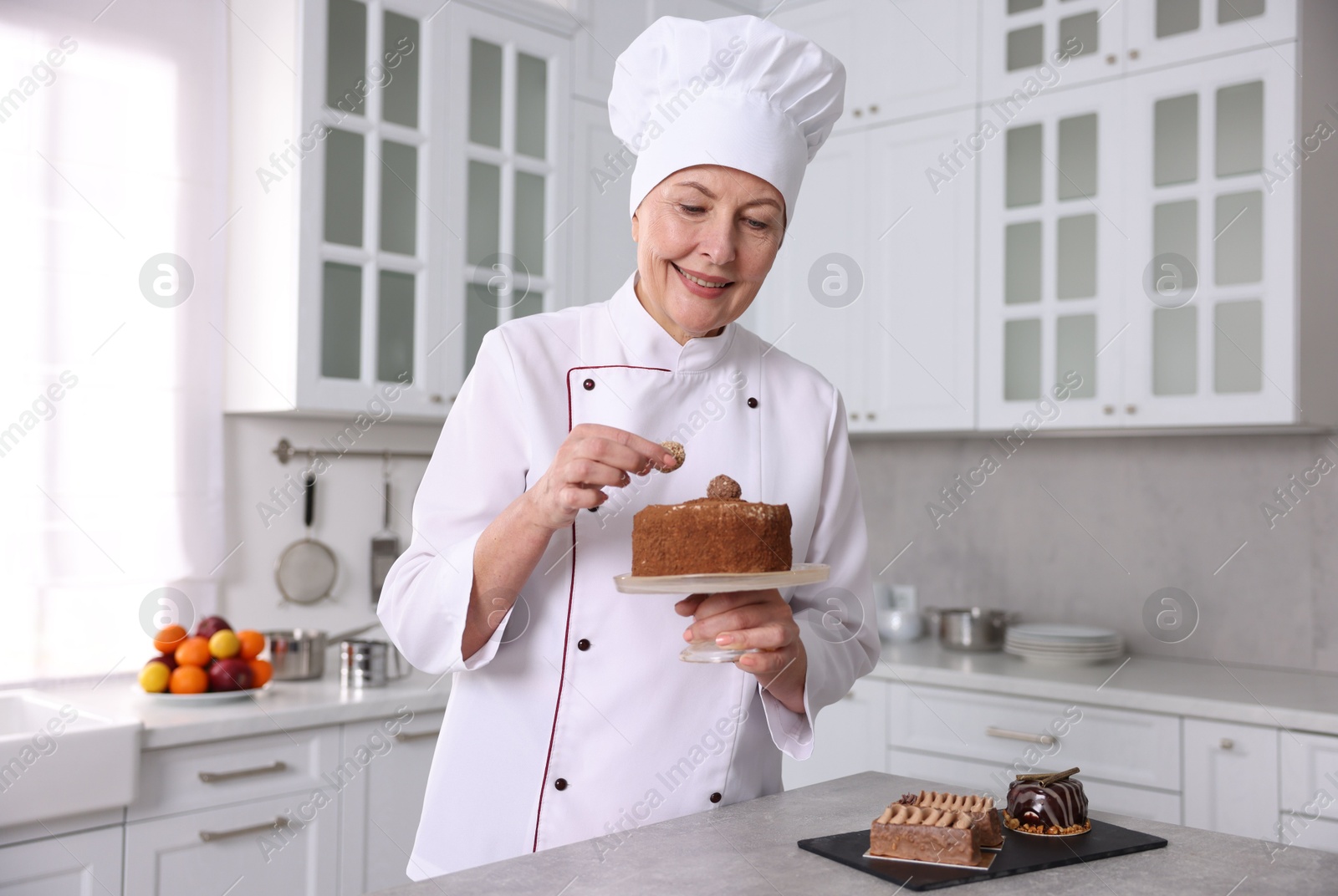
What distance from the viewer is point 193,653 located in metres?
2.43

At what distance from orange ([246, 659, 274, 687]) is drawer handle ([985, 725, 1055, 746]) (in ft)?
5.75

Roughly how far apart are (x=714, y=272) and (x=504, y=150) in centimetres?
195

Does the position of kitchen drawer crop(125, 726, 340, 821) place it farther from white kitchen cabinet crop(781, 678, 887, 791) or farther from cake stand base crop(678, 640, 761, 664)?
cake stand base crop(678, 640, 761, 664)

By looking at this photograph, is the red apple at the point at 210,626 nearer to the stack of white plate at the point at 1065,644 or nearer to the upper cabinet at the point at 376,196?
the upper cabinet at the point at 376,196

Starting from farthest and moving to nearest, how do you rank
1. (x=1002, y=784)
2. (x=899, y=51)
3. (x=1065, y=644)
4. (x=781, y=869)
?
(x=899, y=51) → (x=1065, y=644) → (x=1002, y=784) → (x=781, y=869)

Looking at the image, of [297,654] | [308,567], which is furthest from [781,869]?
[308,567]

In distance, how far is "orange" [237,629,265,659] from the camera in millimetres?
2496

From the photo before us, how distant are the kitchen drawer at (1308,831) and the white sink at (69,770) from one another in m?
2.32

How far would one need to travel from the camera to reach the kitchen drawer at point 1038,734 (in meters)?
2.59

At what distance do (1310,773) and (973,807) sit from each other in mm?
1618

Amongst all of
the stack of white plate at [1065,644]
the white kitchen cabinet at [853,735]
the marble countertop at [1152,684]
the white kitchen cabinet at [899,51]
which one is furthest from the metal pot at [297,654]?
the white kitchen cabinet at [899,51]

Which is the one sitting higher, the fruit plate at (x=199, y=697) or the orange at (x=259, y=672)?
the orange at (x=259, y=672)

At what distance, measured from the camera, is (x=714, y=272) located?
128cm

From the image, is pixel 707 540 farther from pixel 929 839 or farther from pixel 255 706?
pixel 255 706
